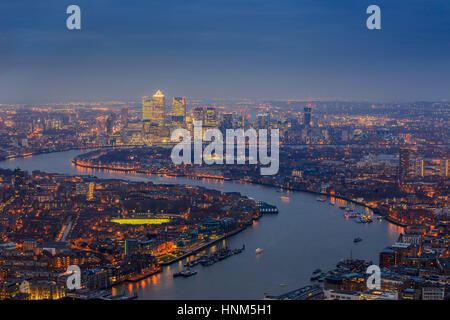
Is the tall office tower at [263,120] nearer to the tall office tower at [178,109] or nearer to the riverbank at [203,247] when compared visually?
the tall office tower at [178,109]

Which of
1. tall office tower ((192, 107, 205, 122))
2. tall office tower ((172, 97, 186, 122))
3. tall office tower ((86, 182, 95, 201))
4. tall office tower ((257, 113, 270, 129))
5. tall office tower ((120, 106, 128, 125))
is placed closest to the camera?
tall office tower ((86, 182, 95, 201))

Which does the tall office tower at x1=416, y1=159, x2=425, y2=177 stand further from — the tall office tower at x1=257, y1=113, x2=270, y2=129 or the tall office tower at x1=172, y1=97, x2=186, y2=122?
the tall office tower at x1=172, y1=97, x2=186, y2=122

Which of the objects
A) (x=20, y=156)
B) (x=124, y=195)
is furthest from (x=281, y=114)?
(x=124, y=195)

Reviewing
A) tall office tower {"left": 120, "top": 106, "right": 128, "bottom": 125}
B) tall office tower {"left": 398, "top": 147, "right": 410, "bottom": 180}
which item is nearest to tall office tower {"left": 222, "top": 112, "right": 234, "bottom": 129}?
tall office tower {"left": 120, "top": 106, "right": 128, "bottom": 125}

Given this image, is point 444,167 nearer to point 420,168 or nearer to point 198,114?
point 420,168

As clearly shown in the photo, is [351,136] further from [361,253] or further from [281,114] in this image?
[361,253]
